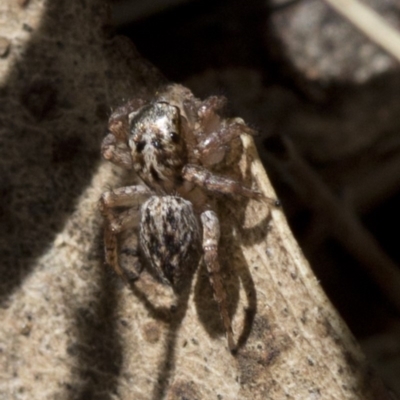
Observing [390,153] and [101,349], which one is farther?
[390,153]

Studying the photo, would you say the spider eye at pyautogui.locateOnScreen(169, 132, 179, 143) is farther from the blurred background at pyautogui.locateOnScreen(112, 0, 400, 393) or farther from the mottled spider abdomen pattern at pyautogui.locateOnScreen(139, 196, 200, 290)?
the blurred background at pyautogui.locateOnScreen(112, 0, 400, 393)

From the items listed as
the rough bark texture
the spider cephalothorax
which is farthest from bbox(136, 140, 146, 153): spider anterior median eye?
the rough bark texture

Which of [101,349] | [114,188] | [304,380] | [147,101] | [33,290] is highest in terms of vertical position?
[147,101]

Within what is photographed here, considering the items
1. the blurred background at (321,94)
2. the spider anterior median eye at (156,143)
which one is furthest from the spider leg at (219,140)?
the blurred background at (321,94)

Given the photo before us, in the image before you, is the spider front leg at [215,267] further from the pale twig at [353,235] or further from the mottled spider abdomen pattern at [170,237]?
the pale twig at [353,235]

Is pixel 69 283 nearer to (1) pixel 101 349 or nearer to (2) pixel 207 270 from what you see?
(1) pixel 101 349

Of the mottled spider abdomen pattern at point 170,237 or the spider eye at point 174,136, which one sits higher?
the spider eye at point 174,136

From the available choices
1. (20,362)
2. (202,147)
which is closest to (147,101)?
(202,147)
